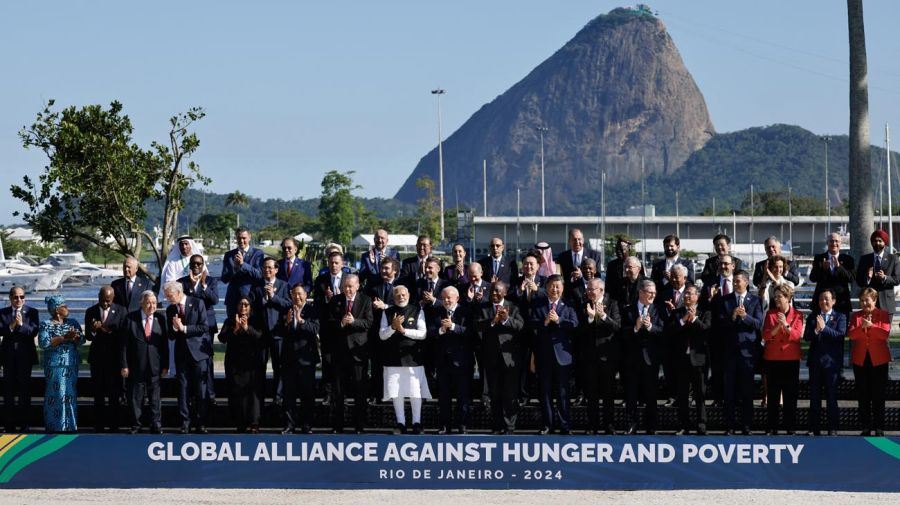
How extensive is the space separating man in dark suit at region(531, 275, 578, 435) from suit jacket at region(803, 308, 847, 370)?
90.2 inches

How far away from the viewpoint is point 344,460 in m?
9.80

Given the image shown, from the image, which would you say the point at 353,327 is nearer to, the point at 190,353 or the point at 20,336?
the point at 190,353

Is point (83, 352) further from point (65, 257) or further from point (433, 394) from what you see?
point (65, 257)

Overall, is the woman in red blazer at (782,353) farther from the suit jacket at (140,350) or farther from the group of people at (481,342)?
the suit jacket at (140,350)

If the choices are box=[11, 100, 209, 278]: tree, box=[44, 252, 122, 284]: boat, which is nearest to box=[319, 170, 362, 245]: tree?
box=[44, 252, 122, 284]: boat

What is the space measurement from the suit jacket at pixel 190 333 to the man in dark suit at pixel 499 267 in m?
2.98

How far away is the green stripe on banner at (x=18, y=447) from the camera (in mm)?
9805

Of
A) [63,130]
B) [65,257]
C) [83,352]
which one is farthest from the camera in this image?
[65,257]

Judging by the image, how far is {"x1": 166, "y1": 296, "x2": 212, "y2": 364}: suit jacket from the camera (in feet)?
37.4

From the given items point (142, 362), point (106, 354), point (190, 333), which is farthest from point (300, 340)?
point (106, 354)

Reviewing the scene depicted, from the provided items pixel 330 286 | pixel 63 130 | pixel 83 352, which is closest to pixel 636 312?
Result: pixel 330 286

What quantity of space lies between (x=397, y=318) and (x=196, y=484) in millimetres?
2484

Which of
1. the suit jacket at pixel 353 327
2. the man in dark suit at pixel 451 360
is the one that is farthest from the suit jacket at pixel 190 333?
the man in dark suit at pixel 451 360

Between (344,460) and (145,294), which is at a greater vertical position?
(145,294)
